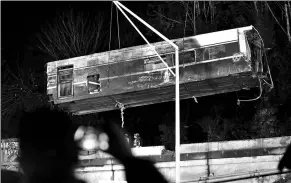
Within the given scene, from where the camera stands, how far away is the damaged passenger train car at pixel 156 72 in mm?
17047

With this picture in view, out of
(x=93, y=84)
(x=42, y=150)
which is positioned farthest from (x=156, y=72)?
(x=42, y=150)

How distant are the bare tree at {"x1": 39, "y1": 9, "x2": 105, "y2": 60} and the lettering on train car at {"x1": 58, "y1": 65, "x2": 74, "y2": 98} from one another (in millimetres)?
10720

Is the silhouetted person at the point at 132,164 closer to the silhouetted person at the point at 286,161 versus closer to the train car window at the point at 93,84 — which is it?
the train car window at the point at 93,84

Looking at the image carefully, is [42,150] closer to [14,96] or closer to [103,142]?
[103,142]

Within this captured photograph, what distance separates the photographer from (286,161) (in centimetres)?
1612

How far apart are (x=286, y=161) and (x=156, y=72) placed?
567 centimetres

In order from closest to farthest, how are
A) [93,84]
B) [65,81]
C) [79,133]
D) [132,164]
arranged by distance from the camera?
[132,164] < [93,84] < [65,81] < [79,133]

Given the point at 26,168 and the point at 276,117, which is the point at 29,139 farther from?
the point at 276,117

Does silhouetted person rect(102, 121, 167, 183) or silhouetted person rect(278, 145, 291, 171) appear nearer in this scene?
silhouetted person rect(102, 121, 167, 183)

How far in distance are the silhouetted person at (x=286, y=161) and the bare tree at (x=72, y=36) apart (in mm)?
17129

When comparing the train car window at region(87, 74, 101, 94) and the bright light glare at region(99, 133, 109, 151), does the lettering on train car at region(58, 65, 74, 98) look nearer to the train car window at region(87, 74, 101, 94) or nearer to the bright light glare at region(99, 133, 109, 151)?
the train car window at region(87, 74, 101, 94)

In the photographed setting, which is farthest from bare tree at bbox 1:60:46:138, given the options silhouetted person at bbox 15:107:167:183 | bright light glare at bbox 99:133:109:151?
silhouetted person at bbox 15:107:167:183

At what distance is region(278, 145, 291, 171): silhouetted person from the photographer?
627 inches

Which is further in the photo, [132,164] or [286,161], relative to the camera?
[132,164]
